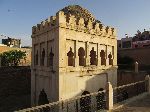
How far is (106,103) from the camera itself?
12.0 metres

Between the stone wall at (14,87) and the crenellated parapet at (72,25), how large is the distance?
8.42m

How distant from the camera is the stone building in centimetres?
1516

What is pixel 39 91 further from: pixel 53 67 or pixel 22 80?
pixel 22 80

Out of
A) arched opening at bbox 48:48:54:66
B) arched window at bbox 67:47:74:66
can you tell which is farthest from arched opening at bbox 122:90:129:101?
arched opening at bbox 48:48:54:66

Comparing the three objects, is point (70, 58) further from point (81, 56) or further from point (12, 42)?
point (12, 42)

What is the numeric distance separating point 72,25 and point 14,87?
46.7 feet

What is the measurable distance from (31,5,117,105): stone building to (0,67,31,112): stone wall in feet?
17.4

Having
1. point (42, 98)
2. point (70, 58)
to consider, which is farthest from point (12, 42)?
point (70, 58)

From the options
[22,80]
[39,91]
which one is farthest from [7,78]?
[39,91]

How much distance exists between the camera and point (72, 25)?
1597 cm

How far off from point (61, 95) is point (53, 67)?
80.8 inches

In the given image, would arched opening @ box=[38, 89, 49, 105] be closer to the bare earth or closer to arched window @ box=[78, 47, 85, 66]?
arched window @ box=[78, 47, 85, 66]

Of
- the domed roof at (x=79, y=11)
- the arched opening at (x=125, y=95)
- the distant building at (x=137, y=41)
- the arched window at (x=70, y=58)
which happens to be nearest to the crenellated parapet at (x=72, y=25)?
the arched window at (x=70, y=58)

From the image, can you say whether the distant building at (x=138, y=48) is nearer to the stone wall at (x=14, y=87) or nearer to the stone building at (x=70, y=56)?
the stone building at (x=70, y=56)
